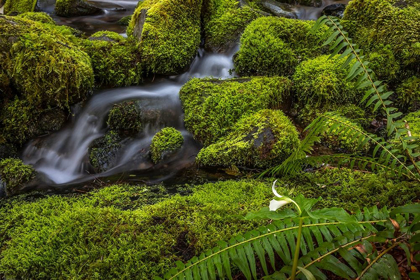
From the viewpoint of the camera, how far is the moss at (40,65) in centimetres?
422

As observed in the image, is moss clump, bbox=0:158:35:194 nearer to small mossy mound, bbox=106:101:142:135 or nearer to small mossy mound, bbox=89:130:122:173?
small mossy mound, bbox=89:130:122:173

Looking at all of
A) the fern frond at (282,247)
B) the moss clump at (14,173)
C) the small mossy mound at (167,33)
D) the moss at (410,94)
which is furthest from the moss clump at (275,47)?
the fern frond at (282,247)

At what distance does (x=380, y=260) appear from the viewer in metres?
1.29

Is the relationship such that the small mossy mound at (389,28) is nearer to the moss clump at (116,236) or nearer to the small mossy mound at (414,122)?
the small mossy mound at (414,122)

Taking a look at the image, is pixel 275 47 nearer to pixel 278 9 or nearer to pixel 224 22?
pixel 224 22

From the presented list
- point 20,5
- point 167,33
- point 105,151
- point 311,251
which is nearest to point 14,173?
point 105,151

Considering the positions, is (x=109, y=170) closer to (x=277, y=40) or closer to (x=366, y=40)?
Answer: (x=277, y=40)

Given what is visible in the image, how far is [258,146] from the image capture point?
12.1 ft

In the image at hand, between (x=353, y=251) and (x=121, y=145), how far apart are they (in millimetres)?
3719

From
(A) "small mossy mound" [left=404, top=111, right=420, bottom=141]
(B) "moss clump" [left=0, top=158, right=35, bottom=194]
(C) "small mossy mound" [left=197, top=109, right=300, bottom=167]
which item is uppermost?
(A) "small mossy mound" [left=404, top=111, right=420, bottom=141]

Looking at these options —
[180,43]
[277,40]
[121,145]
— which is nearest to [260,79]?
[277,40]

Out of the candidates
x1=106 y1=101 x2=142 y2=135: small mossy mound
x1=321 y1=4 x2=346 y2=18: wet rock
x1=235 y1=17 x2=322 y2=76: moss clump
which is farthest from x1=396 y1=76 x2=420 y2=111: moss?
x1=106 y1=101 x2=142 y2=135: small mossy mound

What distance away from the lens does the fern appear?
131 cm

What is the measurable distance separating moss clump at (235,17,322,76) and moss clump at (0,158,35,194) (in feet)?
12.7
